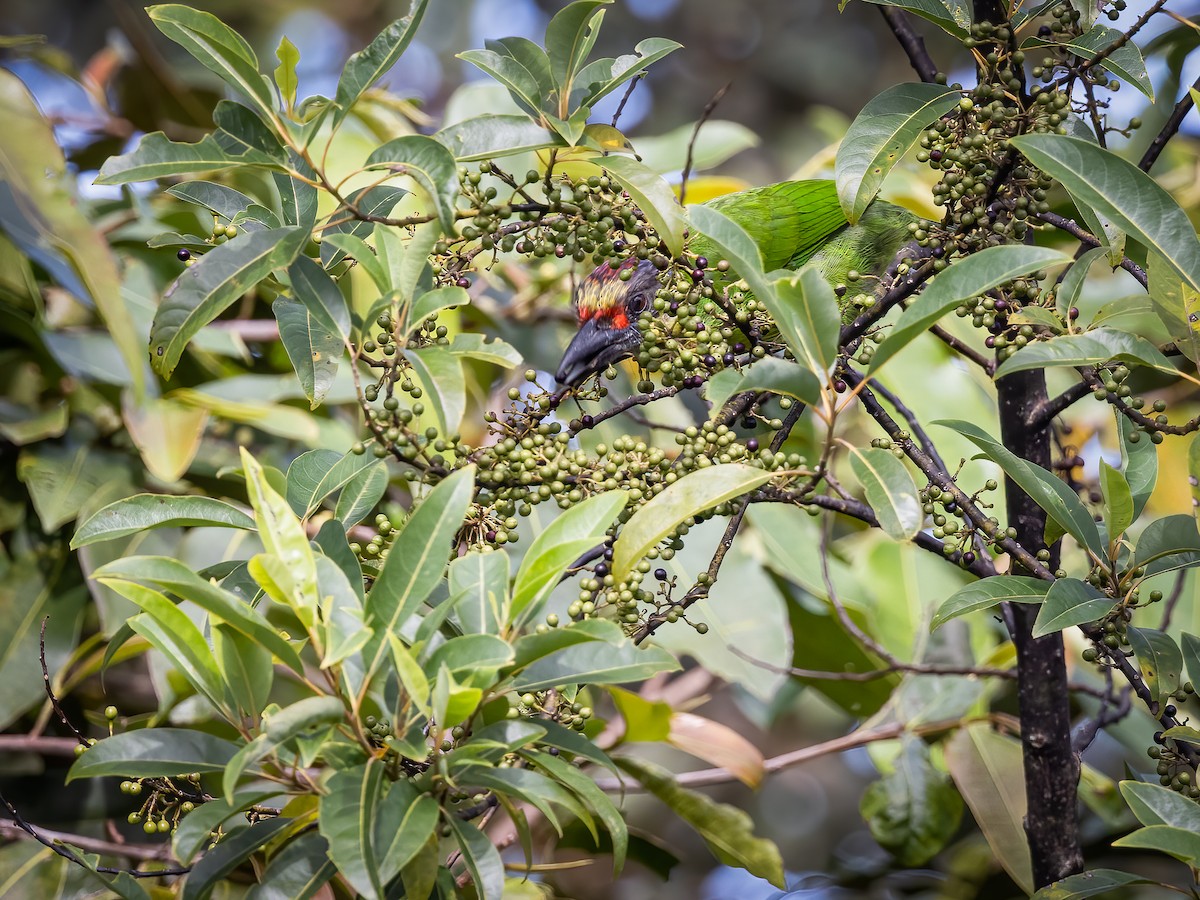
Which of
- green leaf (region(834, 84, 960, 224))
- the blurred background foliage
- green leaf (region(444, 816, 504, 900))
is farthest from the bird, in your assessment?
green leaf (region(444, 816, 504, 900))

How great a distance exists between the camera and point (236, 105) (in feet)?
3.92

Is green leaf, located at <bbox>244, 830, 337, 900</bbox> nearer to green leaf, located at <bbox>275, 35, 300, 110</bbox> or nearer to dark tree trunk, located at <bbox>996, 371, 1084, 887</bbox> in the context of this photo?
green leaf, located at <bbox>275, 35, 300, 110</bbox>

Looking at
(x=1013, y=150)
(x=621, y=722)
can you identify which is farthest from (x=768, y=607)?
(x=1013, y=150)

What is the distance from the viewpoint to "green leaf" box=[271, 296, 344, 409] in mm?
1296

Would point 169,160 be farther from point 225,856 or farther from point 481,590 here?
point 225,856

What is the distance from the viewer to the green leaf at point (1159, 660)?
131 centimetres

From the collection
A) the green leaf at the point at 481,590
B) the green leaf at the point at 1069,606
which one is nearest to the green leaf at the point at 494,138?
the green leaf at the point at 481,590

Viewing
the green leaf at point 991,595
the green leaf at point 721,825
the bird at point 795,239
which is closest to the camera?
the green leaf at point 991,595

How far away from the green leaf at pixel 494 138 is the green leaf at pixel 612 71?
3.0 inches

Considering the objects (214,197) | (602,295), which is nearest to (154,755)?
(214,197)

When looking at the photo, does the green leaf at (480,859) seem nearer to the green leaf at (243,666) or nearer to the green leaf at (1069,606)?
the green leaf at (243,666)

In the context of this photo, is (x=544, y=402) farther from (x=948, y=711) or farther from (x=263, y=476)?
(x=948, y=711)

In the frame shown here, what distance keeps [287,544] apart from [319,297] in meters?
0.31

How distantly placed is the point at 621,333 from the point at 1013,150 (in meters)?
1.06
